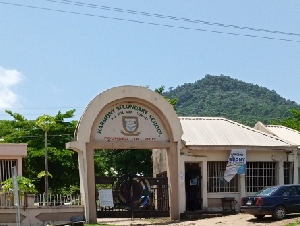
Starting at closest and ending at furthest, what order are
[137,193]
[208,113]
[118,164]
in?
[137,193] → [118,164] → [208,113]

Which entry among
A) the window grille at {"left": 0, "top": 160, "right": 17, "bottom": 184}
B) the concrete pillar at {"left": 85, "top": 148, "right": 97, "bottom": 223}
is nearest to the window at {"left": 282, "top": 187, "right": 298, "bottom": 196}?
the concrete pillar at {"left": 85, "top": 148, "right": 97, "bottom": 223}

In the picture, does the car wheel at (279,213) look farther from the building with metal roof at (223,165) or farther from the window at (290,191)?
the building with metal roof at (223,165)

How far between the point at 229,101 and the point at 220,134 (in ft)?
196

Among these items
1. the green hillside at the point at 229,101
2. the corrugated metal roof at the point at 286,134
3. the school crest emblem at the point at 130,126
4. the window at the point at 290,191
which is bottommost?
the window at the point at 290,191

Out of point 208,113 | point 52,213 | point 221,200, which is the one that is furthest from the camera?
point 208,113

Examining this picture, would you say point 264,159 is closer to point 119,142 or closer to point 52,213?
point 119,142

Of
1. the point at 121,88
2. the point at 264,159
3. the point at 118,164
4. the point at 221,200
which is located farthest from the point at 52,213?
the point at 118,164

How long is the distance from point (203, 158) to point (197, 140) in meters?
0.93

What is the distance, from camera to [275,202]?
2258cm

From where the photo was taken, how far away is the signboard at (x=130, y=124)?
83.1ft

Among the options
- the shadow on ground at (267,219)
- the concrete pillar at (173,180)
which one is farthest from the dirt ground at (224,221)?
the concrete pillar at (173,180)

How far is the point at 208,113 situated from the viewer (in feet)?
258

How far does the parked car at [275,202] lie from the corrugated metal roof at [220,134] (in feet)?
15.3

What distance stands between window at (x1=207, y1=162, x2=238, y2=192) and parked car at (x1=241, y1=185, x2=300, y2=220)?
4443 millimetres
